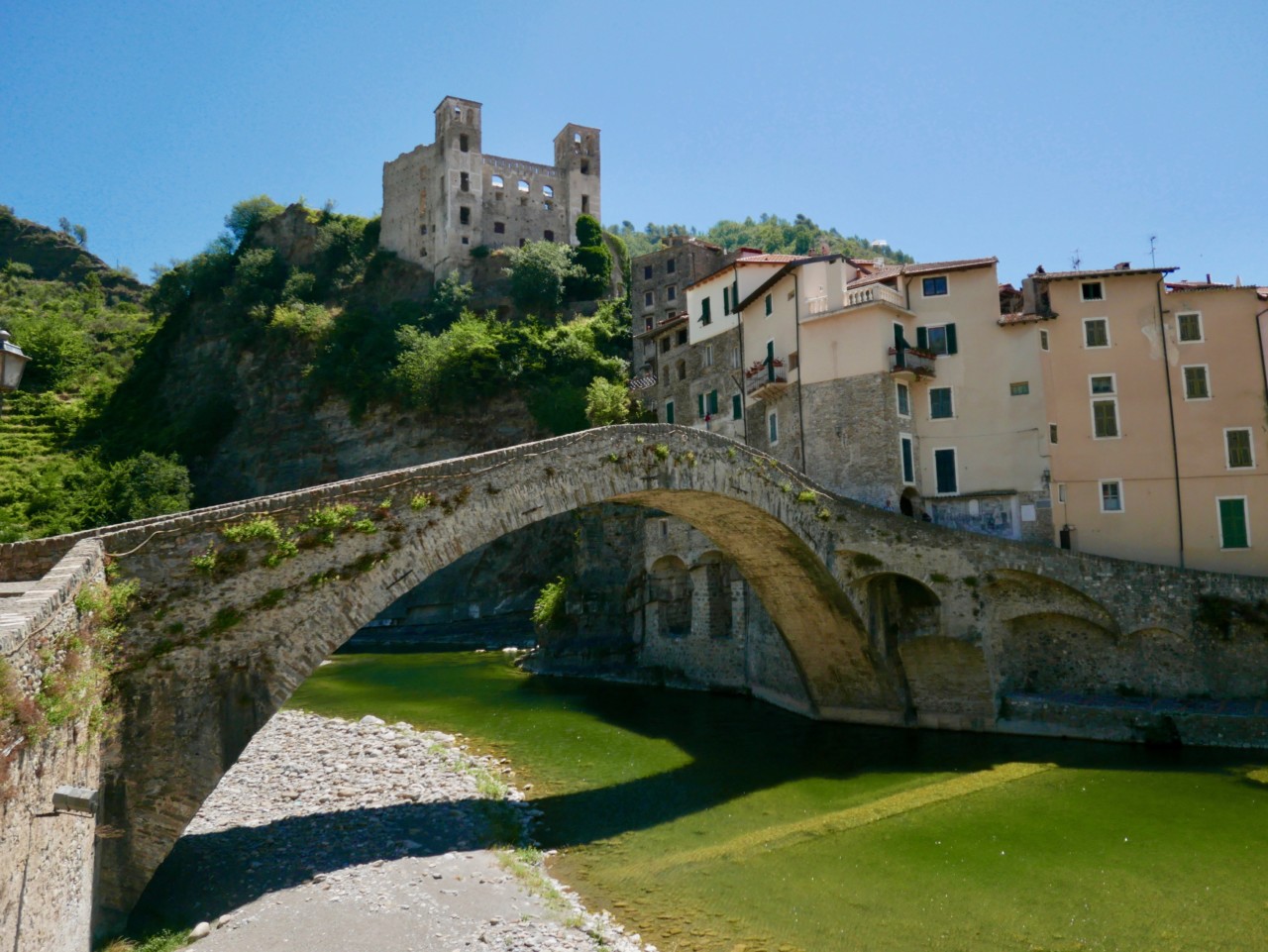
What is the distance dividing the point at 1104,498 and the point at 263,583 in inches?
879

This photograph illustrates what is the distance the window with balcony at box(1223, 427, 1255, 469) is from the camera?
22.4 meters

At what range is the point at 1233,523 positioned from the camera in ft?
73.6

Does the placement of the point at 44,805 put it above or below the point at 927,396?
below

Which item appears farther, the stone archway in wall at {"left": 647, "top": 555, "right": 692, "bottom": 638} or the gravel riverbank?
the stone archway in wall at {"left": 647, "top": 555, "right": 692, "bottom": 638}

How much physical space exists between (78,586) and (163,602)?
152 cm

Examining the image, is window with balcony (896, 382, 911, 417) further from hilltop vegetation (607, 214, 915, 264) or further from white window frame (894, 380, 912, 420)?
hilltop vegetation (607, 214, 915, 264)

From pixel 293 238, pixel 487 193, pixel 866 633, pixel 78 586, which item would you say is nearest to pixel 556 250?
pixel 487 193

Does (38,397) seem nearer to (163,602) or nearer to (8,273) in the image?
(8,273)

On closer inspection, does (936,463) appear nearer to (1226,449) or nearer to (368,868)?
(1226,449)

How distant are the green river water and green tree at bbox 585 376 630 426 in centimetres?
1834

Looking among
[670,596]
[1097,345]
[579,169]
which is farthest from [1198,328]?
[579,169]

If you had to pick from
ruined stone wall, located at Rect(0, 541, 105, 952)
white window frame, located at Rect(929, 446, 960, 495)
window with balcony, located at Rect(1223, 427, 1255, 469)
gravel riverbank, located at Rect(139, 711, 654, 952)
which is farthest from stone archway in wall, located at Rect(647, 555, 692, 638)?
ruined stone wall, located at Rect(0, 541, 105, 952)

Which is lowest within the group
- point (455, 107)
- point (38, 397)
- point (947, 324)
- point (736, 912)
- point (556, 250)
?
point (736, 912)

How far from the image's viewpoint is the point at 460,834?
13.6 meters
